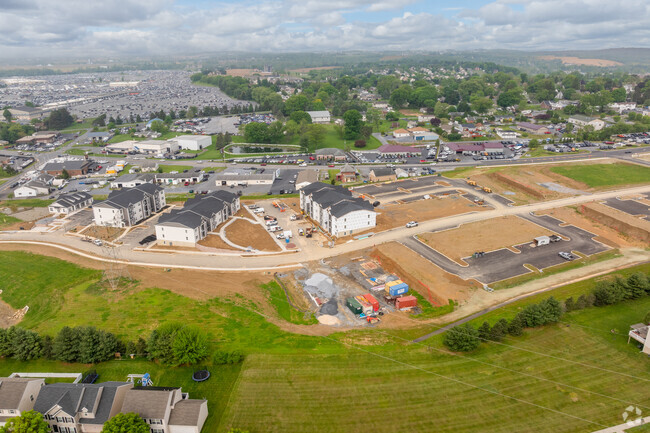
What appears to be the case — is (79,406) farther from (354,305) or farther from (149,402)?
(354,305)

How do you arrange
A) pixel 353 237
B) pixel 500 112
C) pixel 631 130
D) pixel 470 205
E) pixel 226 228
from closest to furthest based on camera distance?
pixel 353 237 < pixel 226 228 < pixel 470 205 < pixel 631 130 < pixel 500 112

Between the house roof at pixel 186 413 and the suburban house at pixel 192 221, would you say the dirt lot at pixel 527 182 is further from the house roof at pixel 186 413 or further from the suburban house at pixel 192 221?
the house roof at pixel 186 413

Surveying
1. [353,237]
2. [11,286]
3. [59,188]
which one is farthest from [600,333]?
[59,188]

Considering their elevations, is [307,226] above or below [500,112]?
below

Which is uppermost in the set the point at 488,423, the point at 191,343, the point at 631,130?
the point at 631,130

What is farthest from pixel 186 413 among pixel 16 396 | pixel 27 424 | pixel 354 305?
pixel 354 305

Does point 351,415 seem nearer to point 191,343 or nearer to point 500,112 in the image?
point 191,343

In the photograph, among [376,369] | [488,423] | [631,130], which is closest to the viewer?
[488,423]

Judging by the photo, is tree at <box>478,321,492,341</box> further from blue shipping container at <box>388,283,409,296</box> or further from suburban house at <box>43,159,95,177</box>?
suburban house at <box>43,159,95,177</box>
